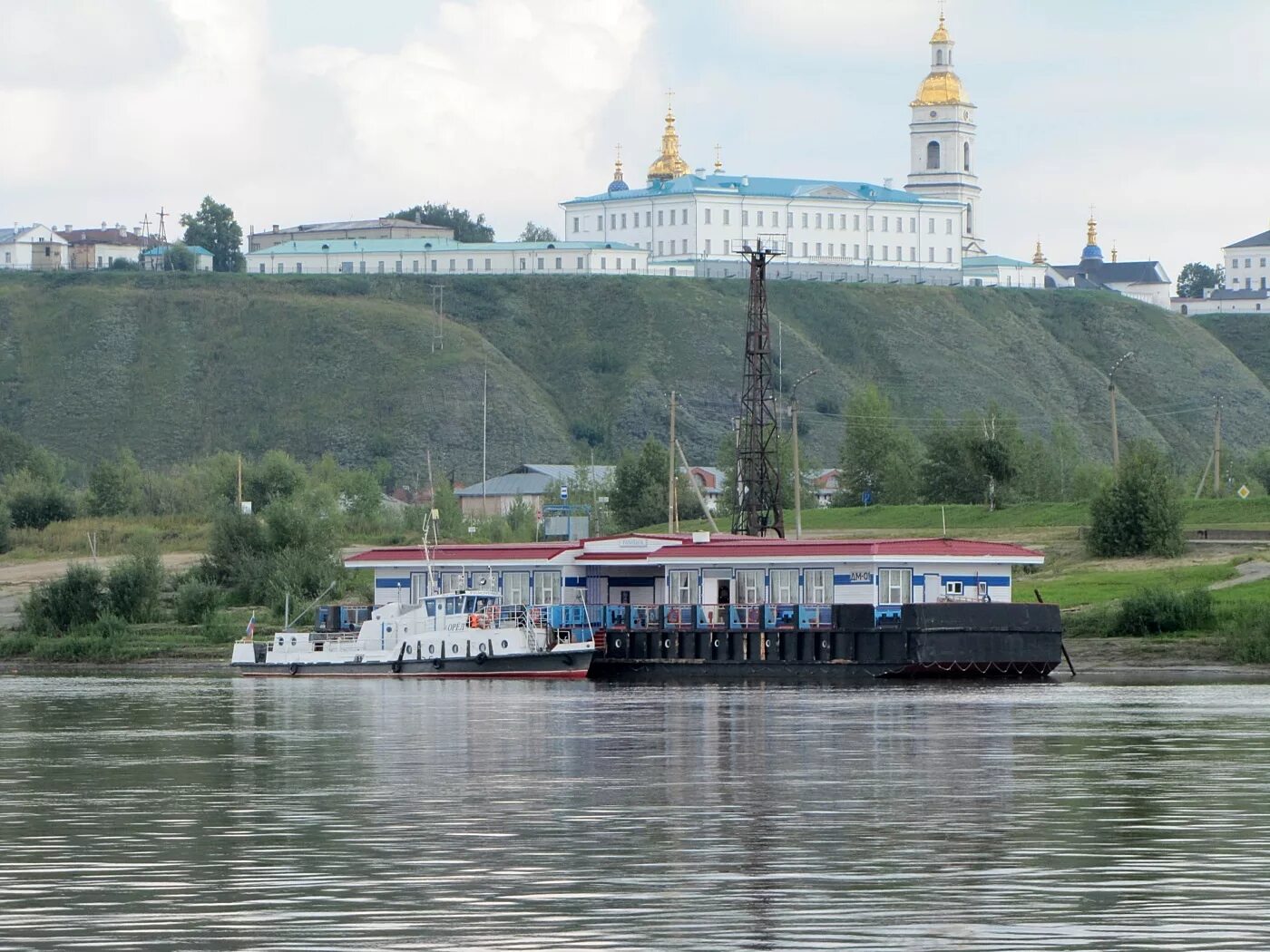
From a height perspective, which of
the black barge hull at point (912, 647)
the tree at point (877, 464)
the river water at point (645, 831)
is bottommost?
the river water at point (645, 831)

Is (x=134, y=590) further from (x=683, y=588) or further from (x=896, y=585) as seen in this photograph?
(x=896, y=585)

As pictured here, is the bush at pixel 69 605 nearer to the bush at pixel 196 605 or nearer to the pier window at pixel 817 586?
the bush at pixel 196 605

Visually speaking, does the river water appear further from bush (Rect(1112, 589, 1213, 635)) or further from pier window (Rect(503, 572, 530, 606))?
pier window (Rect(503, 572, 530, 606))

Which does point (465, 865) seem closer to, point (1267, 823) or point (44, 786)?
point (1267, 823)

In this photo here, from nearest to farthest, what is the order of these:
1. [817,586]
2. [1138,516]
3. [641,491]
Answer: [817,586] < [1138,516] < [641,491]

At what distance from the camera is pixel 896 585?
71.6 meters

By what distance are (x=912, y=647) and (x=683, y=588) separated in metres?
9.80

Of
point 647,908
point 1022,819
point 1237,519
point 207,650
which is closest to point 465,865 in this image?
point 647,908

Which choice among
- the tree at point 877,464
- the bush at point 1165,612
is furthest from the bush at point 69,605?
the tree at point 877,464

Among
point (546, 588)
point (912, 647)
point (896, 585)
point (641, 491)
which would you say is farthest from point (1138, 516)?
point (641, 491)

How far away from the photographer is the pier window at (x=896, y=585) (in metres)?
71.4

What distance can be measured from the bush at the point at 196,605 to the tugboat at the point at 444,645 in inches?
466

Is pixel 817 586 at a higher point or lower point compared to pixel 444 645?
higher

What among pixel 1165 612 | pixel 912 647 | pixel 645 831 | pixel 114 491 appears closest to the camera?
pixel 645 831
